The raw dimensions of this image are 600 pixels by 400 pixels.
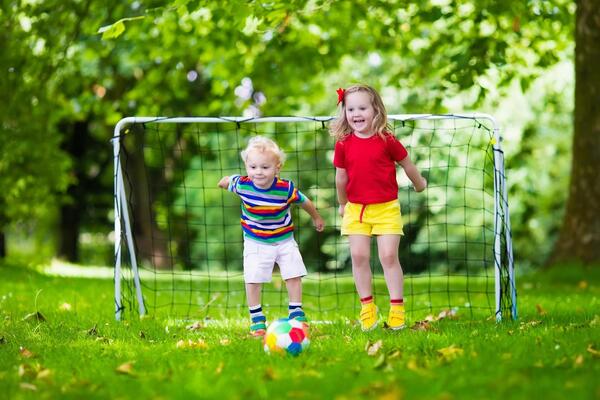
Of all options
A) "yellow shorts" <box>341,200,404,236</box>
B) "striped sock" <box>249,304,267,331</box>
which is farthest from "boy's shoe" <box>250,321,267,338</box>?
"yellow shorts" <box>341,200,404,236</box>

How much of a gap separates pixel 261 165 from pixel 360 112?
0.75 meters

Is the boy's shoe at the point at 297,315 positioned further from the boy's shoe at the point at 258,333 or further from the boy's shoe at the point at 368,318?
the boy's shoe at the point at 368,318

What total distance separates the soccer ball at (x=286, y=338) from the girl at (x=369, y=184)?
38.8 inches

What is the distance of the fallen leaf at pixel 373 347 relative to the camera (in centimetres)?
421

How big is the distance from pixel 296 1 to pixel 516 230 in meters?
16.3

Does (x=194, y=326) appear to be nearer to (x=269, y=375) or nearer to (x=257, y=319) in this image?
(x=257, y=319)

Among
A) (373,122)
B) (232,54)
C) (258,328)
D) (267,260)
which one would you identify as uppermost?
(232,54)

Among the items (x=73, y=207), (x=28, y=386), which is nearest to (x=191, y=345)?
(x=28, y=386)

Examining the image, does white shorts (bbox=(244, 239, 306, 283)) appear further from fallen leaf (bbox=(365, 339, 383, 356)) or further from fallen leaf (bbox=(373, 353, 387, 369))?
fallen leaf (bbox=(373, 353, 387, 369))

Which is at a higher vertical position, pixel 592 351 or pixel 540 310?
pixel 592 351

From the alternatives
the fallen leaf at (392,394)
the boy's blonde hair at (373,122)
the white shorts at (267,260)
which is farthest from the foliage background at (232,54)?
the fallen leaf at (392,394)

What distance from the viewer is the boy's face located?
16.9 feet

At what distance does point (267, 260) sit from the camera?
17.4ft

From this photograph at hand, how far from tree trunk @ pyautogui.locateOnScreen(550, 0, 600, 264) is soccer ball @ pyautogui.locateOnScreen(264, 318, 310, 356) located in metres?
6.21
